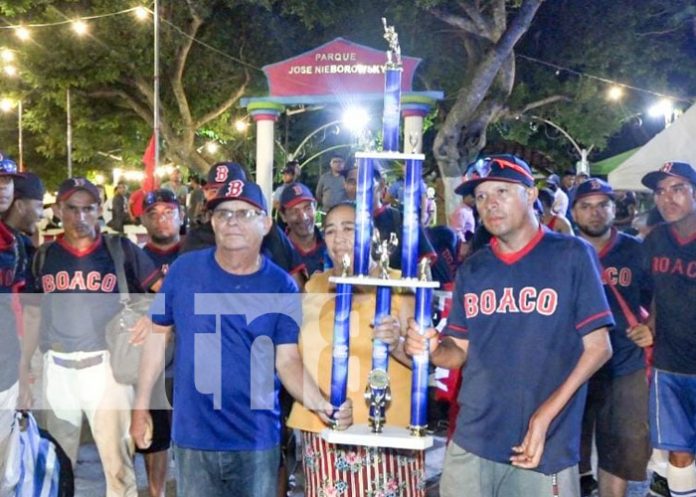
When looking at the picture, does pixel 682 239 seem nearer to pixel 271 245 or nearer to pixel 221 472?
pixel 271 245

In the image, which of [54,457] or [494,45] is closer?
[54,457]

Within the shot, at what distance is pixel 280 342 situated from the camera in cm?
362

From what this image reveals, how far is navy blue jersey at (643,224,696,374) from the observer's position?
4.95 m

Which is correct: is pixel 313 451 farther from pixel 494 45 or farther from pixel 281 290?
pixel 494 45

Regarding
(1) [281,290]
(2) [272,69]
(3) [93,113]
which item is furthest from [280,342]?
(3) [93,113]

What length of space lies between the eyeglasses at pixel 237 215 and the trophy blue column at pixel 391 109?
0.70m

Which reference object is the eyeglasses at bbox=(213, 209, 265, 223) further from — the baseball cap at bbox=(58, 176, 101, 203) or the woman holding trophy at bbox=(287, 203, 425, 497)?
the baseball cap at bbox=(58, 176, 101, 203)

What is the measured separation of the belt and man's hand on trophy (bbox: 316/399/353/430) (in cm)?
196

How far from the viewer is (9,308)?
4426 millimetres

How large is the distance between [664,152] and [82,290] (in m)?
7.52

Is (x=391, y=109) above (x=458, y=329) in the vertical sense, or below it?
above

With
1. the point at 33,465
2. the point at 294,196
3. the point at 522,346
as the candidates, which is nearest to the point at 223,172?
the point at 294,196

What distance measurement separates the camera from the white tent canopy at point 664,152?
9.40m

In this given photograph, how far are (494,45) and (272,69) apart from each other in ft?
13.4
